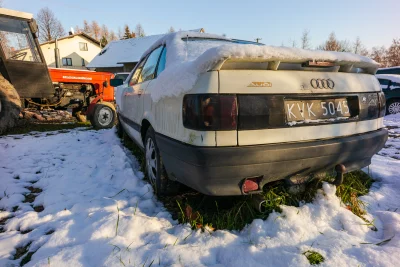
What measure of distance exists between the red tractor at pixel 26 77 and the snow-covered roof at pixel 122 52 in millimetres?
25185

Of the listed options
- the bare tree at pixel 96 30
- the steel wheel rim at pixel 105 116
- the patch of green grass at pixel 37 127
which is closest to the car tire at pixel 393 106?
the steel wheel rim at pixel 105 116

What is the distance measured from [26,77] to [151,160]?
580 cm

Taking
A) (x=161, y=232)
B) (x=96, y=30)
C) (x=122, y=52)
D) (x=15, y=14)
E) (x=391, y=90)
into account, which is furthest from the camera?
(x=96, y=30)

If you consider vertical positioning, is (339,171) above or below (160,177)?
above

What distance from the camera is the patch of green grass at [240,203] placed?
1.97 metres

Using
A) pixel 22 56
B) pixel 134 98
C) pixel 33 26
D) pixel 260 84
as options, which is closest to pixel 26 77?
pixel 22 56

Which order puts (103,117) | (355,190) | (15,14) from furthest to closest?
(103,117) < (15,14) < (355,190)

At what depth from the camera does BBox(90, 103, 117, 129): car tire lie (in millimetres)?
6637

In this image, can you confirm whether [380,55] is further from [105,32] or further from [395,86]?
[105,32]

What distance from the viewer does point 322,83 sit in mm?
1870

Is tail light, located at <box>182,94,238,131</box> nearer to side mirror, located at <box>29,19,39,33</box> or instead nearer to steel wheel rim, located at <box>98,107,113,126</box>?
steel wheel rim, located at <box>98,107,113,126</box>

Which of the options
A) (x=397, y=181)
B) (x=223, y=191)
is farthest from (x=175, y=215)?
(x=397, y=181)

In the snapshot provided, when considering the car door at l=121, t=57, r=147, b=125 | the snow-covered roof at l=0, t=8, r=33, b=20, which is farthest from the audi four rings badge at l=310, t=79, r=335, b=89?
the snow-covered roof at l=0, t=8, r=33, b=20

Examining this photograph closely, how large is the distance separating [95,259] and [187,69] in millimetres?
1324
